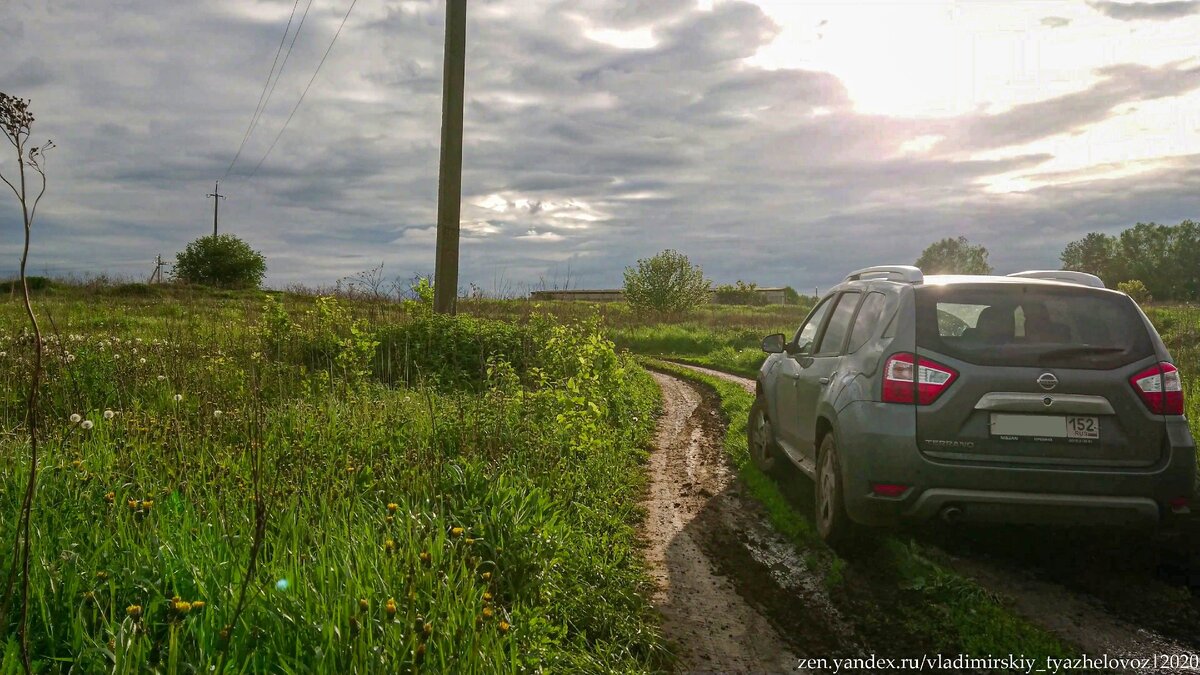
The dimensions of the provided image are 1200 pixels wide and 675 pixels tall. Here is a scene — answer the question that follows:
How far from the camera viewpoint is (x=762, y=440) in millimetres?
8680

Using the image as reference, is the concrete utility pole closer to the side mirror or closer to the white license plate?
the side mirror

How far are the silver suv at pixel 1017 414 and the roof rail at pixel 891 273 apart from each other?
13 cm

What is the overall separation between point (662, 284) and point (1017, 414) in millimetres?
47198

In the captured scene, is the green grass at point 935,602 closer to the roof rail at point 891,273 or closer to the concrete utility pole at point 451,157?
the roof rail at point 891,273

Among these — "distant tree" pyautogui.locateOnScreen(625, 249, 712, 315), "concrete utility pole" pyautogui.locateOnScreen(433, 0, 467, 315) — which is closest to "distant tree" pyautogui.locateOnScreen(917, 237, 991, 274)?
→ "distant tree" pyautogui.locateOnScreen(625, 249, 712, 315)

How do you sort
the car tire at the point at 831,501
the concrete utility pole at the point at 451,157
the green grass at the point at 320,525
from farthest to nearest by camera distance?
the concrete utility pole at the point at 451,157 → the car tire at the point at 831,501 → the green grass at the point at 320,525

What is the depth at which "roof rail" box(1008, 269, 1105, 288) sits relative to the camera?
5.67 m

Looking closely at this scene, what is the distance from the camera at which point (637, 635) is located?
433cm

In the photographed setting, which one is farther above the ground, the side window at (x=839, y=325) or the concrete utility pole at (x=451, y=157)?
the concrete utility pole at (x=451, y=157)

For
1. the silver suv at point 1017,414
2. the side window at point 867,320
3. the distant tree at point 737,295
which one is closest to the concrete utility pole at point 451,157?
the side window at point 867,320

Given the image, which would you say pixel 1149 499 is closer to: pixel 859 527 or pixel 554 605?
pixel 859 527

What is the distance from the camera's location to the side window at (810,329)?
7447mm

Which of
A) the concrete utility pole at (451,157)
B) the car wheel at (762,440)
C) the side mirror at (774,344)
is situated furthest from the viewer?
the concrete utility pole at (451,157)

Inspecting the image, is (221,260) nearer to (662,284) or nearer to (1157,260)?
(662,284)
